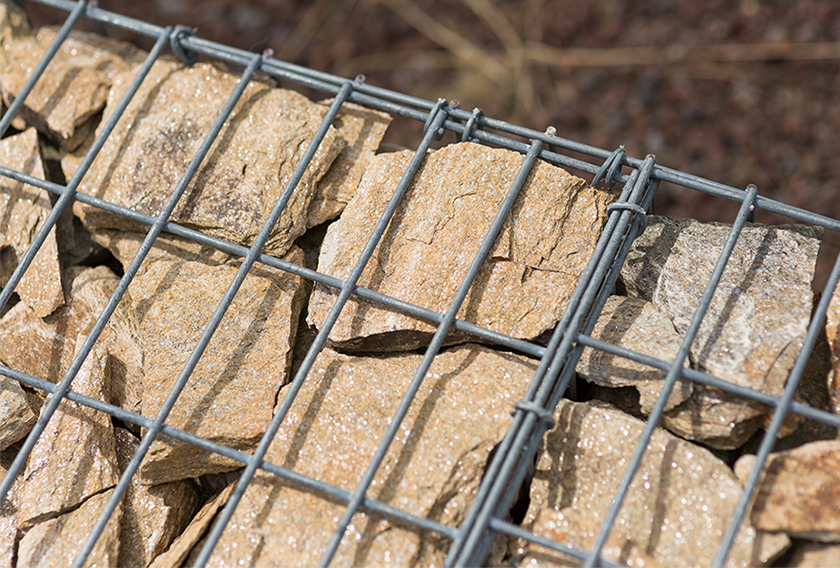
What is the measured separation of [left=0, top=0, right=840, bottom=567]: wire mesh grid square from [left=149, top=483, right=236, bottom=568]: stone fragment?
0.03 metres

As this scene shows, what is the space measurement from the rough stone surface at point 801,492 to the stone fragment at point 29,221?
1612 millimetres

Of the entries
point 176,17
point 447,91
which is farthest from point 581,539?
point 176,17

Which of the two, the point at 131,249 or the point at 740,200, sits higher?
the point at 740,200

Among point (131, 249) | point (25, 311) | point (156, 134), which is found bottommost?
point (25, 311)

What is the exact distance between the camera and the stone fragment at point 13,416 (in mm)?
1567

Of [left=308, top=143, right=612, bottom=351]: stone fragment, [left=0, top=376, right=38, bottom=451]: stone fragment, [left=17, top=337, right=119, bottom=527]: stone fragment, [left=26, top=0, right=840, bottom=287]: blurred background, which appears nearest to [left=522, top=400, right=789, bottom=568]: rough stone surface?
[left=308, top=143, right=612, bottom=351]: stone fragment

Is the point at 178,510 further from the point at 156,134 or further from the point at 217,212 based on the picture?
the point at 156,134

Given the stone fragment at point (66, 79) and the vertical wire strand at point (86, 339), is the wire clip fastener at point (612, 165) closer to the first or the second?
the vertical wire strand at point (86, 339)

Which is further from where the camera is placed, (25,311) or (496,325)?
(25,311)

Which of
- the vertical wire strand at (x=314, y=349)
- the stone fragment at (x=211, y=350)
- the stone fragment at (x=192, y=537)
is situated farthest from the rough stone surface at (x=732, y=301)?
the stone fragment at (x=192, y=537)

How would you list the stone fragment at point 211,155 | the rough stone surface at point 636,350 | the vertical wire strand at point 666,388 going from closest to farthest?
the vertical wire strand at point 666,388 → the rough stone surface at point 636,350 → the stone fragment at point 211,155

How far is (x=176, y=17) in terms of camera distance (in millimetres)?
4102

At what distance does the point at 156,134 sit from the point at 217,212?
304 millimetres

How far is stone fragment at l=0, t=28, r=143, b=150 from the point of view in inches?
75.1
